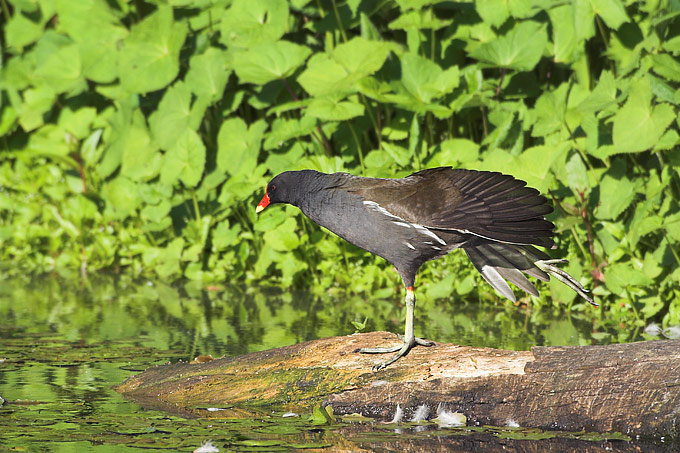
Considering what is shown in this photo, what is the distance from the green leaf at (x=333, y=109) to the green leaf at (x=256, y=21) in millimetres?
783

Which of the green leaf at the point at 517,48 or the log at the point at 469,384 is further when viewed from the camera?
the green leaf at the point at 517,48

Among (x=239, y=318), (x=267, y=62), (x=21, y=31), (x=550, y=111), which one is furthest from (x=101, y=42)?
(x=550, y=111)

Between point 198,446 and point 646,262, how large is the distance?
3545 millimetres

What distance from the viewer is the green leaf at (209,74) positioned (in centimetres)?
735

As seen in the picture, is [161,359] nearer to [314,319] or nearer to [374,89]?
[314,319]

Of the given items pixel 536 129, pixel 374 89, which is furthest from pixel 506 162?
pixel 374 89

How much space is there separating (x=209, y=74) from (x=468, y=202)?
370cm

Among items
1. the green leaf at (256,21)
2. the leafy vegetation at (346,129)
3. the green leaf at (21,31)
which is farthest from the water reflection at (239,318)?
the green leaf at (21,31)

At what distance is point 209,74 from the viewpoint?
24.3 feet

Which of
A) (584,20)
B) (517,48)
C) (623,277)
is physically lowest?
(623,277)

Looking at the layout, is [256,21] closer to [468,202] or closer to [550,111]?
[550,111]

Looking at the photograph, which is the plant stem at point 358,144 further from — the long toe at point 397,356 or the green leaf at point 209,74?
the long toe at point 397,356

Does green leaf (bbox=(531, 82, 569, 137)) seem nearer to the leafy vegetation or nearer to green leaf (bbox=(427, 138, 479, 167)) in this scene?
the leafy vegetation

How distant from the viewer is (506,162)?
20.4ft
